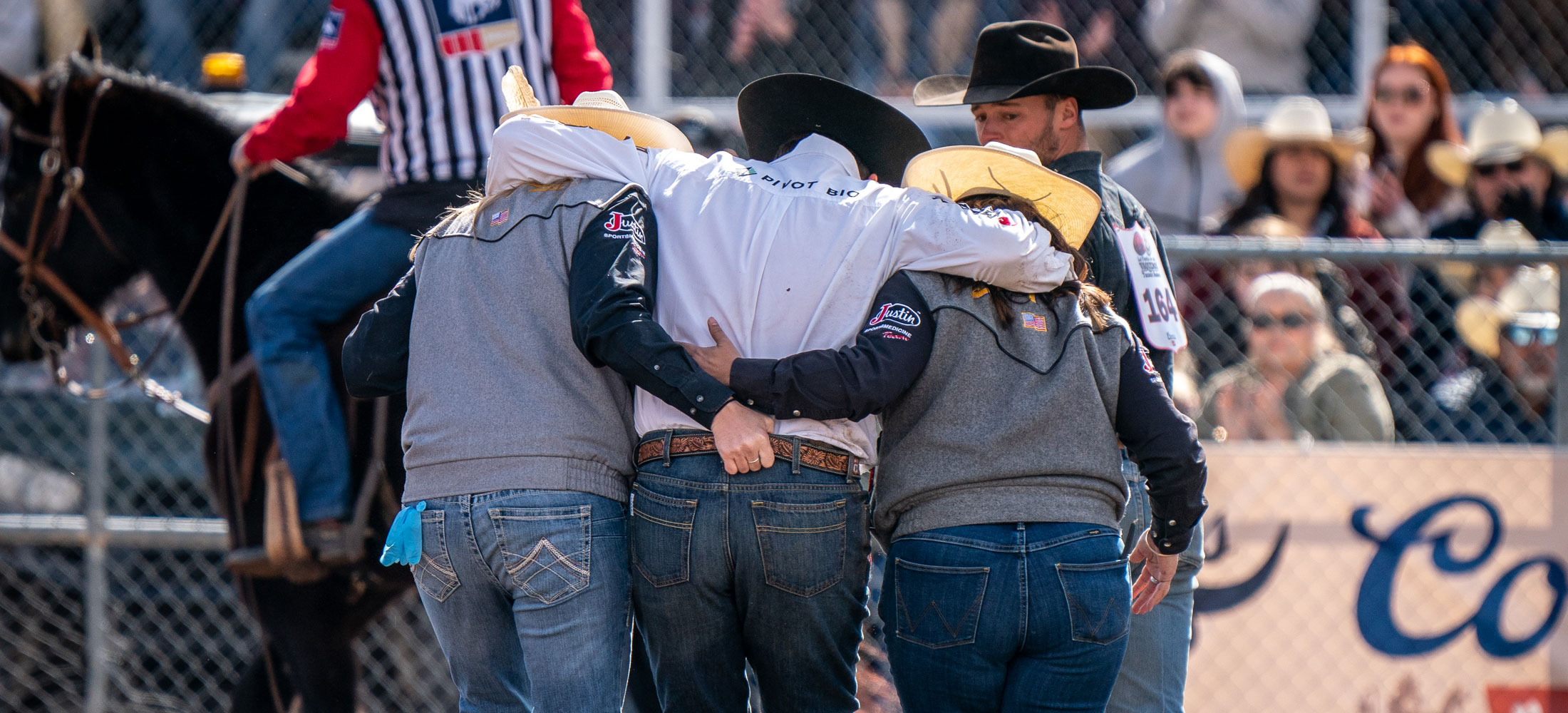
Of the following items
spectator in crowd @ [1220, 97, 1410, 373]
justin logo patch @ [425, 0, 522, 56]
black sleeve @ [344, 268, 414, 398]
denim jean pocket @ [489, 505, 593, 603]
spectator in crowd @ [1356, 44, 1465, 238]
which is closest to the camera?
denim jean pocket @ [489, 505, 593, 603]

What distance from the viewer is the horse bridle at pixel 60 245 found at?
14.5 ft

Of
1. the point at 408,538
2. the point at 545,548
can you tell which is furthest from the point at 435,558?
the point at 545,548

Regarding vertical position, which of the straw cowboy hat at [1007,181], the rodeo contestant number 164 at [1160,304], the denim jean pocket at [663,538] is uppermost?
the straw cowboy hat at [1007,181]

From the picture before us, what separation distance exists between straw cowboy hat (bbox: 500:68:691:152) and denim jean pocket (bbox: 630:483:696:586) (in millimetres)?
740

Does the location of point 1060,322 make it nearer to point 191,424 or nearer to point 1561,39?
point 191,424

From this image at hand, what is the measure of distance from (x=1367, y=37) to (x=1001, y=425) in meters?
5.32

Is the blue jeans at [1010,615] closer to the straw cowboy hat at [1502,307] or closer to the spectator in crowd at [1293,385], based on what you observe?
the spectator in crowd at [1293,385]

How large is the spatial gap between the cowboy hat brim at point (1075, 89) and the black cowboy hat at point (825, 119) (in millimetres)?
263

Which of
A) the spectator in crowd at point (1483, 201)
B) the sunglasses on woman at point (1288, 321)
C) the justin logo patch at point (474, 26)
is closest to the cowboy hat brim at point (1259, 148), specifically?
the spectator in crowd at point (1483, 201)

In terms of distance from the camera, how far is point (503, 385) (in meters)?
2.60

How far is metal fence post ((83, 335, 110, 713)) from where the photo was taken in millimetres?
5352

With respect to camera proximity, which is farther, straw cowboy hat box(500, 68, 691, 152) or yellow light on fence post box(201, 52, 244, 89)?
yellow light on fence post box(201, 52, 244, 89)

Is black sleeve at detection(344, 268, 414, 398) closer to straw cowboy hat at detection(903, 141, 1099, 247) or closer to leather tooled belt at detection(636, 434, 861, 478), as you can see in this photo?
leather tooled belt at detection(636, 434, 861, 478)

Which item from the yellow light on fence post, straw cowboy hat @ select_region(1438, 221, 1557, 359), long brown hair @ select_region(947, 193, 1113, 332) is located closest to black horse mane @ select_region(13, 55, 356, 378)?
the yellow light on fence post
